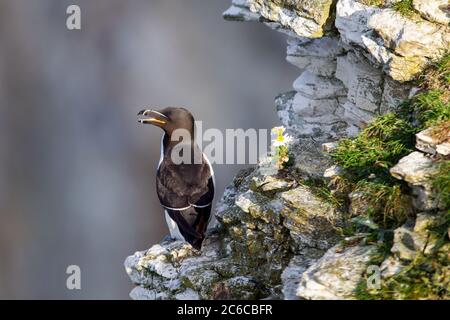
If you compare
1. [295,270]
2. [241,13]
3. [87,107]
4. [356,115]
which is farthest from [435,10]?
[87,107]

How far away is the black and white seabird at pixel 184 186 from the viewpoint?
7.48 meters

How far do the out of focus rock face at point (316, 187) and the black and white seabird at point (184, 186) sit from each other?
8.4 inches

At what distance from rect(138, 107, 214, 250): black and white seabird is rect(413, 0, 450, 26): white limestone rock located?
2.64m

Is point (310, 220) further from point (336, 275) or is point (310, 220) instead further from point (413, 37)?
point (413, 37)

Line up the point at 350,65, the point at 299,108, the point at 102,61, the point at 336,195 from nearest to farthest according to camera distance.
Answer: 1. the point at 336,195
2. the point at 350,65
3. the point at 299,108
4. the point at 102,61

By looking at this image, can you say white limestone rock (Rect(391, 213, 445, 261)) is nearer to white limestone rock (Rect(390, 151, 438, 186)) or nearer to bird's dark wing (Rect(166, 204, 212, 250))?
white limestone rock (Rect(390, 151, 438, 186))

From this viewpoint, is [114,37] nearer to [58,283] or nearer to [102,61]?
[102,61]

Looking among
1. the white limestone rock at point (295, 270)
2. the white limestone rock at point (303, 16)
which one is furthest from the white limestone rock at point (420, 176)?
the white limestone rock at point (303, 16)

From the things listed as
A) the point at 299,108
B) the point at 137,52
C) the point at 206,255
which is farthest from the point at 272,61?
the point at 206,255

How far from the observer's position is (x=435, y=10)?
6.86m

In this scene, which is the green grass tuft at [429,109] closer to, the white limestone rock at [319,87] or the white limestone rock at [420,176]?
the white limestone rock at [420,176]

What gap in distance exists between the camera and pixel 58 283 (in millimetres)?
20953

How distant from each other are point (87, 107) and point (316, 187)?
16335 millimetres
